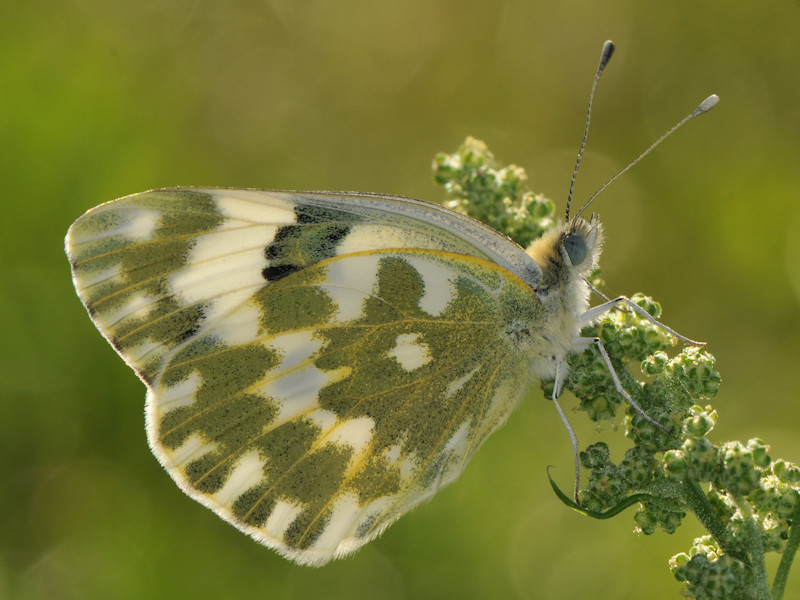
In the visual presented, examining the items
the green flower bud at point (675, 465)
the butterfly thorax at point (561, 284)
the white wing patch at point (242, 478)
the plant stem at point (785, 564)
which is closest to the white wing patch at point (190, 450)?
the white wing patch at point (242, 478)

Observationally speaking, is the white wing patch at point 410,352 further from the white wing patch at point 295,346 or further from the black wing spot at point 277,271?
the black wing spot at point 277,271

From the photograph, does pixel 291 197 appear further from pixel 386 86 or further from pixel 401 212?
pixel 386 86

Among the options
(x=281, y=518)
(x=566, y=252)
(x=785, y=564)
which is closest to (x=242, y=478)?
(x=281, y=518)

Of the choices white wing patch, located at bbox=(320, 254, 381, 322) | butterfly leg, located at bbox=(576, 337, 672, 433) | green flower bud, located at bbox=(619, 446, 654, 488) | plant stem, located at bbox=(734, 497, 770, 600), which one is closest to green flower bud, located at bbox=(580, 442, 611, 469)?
green flower bud, located at bbox=(619, 446, 654, 488)

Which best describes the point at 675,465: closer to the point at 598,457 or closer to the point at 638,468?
the point at 638,468

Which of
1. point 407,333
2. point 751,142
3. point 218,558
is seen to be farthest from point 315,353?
point 751,142
